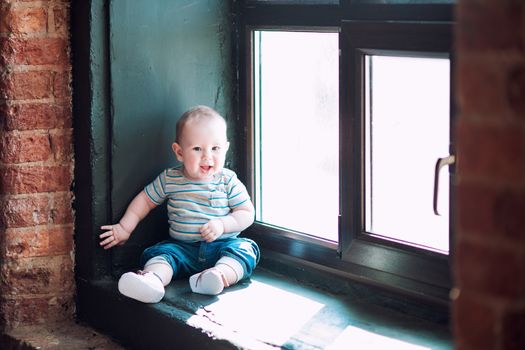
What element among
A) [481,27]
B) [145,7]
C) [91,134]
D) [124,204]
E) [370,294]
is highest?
[145,7]

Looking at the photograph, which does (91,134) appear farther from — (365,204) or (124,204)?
(365,204)

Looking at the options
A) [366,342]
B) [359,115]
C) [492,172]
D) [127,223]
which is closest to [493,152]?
[492,172]

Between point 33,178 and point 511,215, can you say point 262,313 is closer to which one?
point 33,178

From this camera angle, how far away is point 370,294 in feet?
8.23

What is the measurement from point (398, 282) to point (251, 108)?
2.51 feet

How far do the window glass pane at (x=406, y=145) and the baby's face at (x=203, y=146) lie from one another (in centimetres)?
44

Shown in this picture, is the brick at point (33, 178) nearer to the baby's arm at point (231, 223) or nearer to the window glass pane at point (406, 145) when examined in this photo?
the baby's arm at point (231, 223)

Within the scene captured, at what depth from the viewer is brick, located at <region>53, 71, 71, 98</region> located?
2732 millimetres

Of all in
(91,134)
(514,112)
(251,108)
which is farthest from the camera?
(251,108)

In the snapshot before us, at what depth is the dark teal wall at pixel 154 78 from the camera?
270 centimetres

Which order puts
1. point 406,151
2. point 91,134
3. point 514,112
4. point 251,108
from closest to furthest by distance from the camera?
point 514,112, point 406,151, point 91,134, point 251,108

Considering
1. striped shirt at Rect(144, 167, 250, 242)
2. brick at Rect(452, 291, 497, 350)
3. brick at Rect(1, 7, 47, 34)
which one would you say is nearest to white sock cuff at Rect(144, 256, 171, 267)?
striped shirt at Rect(144, 167, 250, 242)

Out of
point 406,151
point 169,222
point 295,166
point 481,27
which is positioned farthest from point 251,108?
point 481,27

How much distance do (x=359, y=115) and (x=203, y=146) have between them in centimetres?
46
